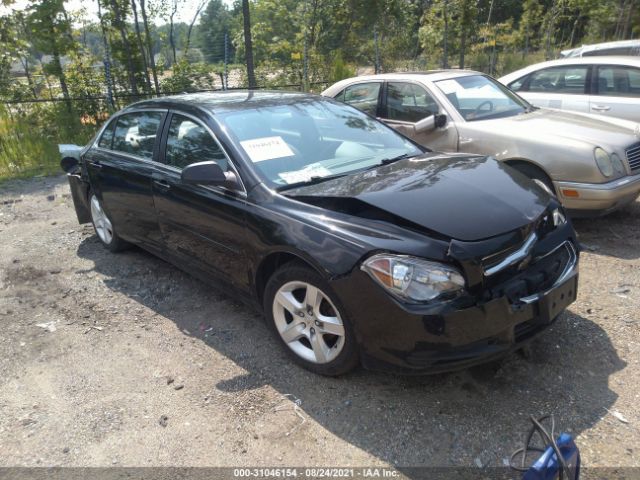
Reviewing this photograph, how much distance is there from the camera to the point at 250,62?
33.6ft

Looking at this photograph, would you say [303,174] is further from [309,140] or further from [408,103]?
[408,103]

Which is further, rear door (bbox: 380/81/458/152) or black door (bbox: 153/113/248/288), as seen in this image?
rear door (bbox: 380/81/458/152)

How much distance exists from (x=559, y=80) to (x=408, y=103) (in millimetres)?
2669

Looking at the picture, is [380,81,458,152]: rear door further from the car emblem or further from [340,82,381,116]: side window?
the car emblem

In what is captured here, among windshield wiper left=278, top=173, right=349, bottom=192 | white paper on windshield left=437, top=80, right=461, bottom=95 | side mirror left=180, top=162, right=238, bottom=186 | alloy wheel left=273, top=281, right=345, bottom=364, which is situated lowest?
alloy wheel left=273, top=281, right=345, bottom=364

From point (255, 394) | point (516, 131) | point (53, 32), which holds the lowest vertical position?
point (255, 394)

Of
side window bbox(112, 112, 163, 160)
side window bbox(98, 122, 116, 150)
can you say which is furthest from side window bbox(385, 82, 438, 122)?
side window bbox(98, 122, 116, 150)

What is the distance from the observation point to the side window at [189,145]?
11.6 feet

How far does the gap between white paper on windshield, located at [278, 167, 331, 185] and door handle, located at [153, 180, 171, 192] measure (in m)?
1.06

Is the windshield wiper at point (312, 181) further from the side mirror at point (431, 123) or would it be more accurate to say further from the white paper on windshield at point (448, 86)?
the white paper on windshield at point (448, 86)

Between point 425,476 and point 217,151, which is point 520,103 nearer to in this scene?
point 217,151

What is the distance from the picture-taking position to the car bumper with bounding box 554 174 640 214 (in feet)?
15.3

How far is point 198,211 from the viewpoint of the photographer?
3.62 metres

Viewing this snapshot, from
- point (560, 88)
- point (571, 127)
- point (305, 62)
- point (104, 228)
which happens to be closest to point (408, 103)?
point (571, 127)
